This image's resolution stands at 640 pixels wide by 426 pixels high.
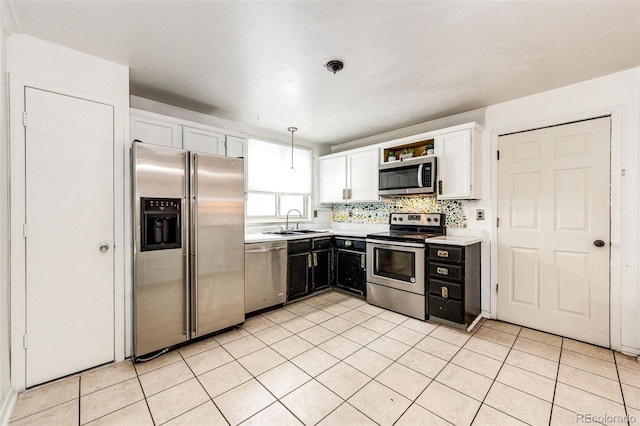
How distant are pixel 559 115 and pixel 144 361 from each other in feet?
15.2

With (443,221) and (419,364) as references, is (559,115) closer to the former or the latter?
(443,221)

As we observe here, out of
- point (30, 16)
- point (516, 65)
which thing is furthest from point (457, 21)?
point (30, 16)

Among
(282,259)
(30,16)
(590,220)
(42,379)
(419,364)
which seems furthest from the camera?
(282,259)

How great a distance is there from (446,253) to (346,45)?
2.29m

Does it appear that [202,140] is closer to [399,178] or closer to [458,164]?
[399,178]

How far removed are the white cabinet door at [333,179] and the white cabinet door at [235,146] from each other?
1707 millimetres

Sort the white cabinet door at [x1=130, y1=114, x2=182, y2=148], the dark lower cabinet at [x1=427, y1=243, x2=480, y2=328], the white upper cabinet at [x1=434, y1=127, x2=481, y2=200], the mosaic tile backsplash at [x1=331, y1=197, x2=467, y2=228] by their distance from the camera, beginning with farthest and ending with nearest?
1. the mosaic tile backsplash at [x1=331, y1=197, x2=467, y2=228]
2. the white upper cabinet at [x1=434, y1=127, x2=481, y2=200]
3. the dark lower cabinet at [x1=427, y1=243, x2=480, y2=328]
4. the white cabinet door at [x1=130, y1=114, x2=182, y2=148]

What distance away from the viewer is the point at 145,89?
279 centimetres

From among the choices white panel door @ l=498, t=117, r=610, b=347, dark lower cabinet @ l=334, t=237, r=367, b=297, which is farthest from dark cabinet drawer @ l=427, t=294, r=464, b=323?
dark lower cabinet @ l=334, t=237, r=367, b=297

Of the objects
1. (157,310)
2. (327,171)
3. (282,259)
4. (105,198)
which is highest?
(327,171)

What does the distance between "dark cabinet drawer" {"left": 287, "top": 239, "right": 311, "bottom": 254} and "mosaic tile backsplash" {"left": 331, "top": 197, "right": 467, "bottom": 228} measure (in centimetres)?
124

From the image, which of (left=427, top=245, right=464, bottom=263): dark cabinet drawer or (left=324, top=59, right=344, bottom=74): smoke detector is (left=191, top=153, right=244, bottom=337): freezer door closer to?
(left=324, top=59, right=344, bottom=74): smoke detector

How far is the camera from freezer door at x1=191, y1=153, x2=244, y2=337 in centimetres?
260

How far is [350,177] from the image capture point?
445 centimetres
